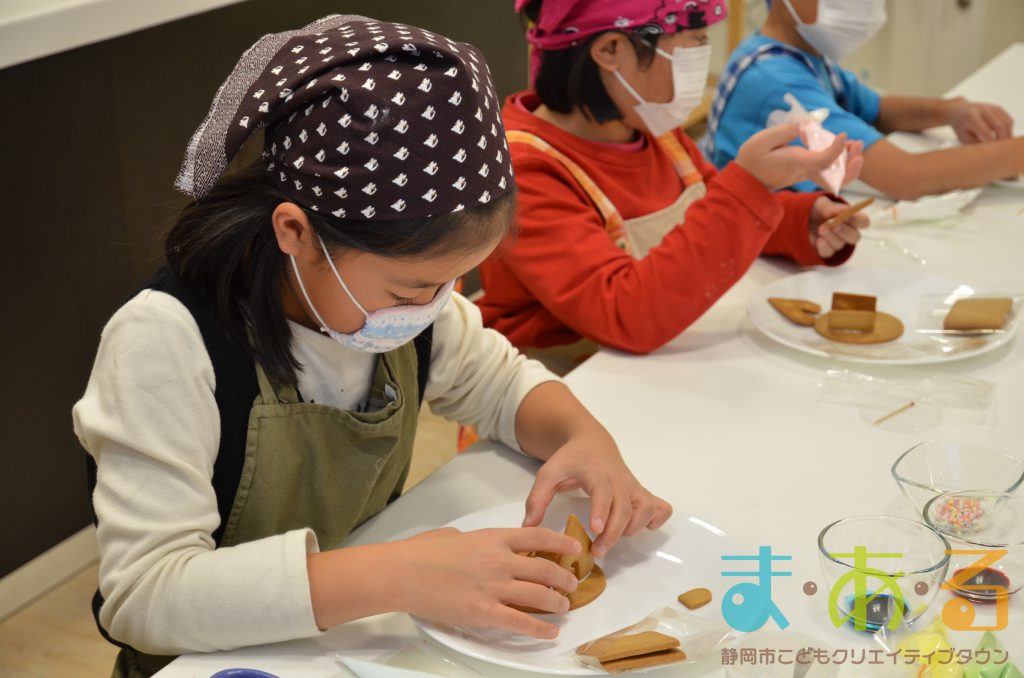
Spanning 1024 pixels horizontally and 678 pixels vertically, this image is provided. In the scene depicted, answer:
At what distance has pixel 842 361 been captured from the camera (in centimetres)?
127

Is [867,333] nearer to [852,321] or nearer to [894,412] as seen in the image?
[852,321]

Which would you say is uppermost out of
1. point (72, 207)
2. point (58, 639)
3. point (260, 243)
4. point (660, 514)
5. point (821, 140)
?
point (260, 243)

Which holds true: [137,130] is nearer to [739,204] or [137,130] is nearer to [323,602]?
[739,204]

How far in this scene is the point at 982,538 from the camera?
93 cm

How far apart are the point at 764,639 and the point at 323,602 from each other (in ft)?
1.09

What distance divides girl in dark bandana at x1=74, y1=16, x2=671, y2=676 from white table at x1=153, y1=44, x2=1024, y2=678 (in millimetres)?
53

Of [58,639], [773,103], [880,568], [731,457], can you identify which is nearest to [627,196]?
[773,103]

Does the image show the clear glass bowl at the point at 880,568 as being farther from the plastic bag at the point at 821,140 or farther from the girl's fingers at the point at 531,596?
the plastic bag at the point at 821,140

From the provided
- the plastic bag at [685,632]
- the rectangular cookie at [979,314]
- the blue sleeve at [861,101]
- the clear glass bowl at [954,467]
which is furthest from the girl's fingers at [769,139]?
the blue sleeve at [861,101]

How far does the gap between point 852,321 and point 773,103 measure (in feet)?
2.17

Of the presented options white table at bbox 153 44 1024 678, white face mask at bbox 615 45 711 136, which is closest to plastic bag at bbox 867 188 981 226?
white table at bbox 153 44 1024 678

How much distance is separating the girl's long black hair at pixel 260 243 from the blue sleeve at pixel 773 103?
3.45 ft

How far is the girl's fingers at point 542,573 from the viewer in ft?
2.80

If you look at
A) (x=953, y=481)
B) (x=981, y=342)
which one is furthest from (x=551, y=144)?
(x=953, y=481)
